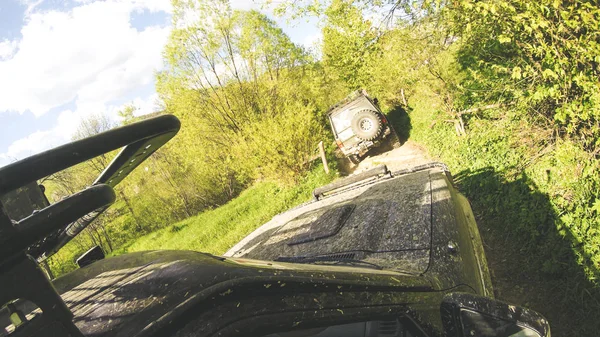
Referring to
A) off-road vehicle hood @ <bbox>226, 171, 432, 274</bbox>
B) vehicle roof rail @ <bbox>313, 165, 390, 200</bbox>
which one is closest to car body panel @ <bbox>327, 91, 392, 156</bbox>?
vehicle roof rail @ <bbox>313, 165, 390, 200</bbox>

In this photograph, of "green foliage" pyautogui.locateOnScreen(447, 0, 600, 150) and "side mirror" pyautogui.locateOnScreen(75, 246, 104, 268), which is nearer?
"side mirror" pyautogui.locateOnScreen(75, 246, 104, 268)

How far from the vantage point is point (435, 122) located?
10.7 m

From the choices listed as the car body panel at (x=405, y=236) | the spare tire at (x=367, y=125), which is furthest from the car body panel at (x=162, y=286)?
the spare tire at (x=367, y=125)

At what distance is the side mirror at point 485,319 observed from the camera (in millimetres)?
1189

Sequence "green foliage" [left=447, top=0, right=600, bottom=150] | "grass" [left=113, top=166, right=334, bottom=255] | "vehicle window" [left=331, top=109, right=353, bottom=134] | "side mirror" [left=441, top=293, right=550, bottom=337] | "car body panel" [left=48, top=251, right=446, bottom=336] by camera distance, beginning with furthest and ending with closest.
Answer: "vehicle window" [left=331, top=109, right=353, bottom=134] < "grass" [left=113, top=166, right=334, bottom=255] < "green foliage" [left=447, top=0, right=600, bottom=150] < "side mirror" [left=441, top=293, right=550, bottom=337] < "car body panel" [left=48, top=251, right=446, bottom=336]

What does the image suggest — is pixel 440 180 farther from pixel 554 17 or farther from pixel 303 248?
pixel 554 17

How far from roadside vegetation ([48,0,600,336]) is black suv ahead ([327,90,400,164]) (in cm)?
90

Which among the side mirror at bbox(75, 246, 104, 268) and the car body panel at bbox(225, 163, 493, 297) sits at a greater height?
the side mirror at bbox(75, 246, 104, 268)

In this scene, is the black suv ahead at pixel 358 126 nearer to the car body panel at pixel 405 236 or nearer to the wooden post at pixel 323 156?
the wooden post at pixel 323 156

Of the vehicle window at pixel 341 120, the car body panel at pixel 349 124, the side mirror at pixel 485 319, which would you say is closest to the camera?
the side mirror at pixel 485 319

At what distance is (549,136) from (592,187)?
3.03 ft

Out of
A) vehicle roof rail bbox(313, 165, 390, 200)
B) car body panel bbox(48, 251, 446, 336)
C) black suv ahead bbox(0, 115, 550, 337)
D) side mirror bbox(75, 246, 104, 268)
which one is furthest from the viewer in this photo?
vehicle roof rail bbox(313, 165, 390, 200)

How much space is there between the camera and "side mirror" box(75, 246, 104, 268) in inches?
62.9

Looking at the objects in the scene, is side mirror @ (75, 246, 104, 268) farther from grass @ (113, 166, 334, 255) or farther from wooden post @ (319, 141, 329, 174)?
wooden post @ (319, 141, 329, 174)
